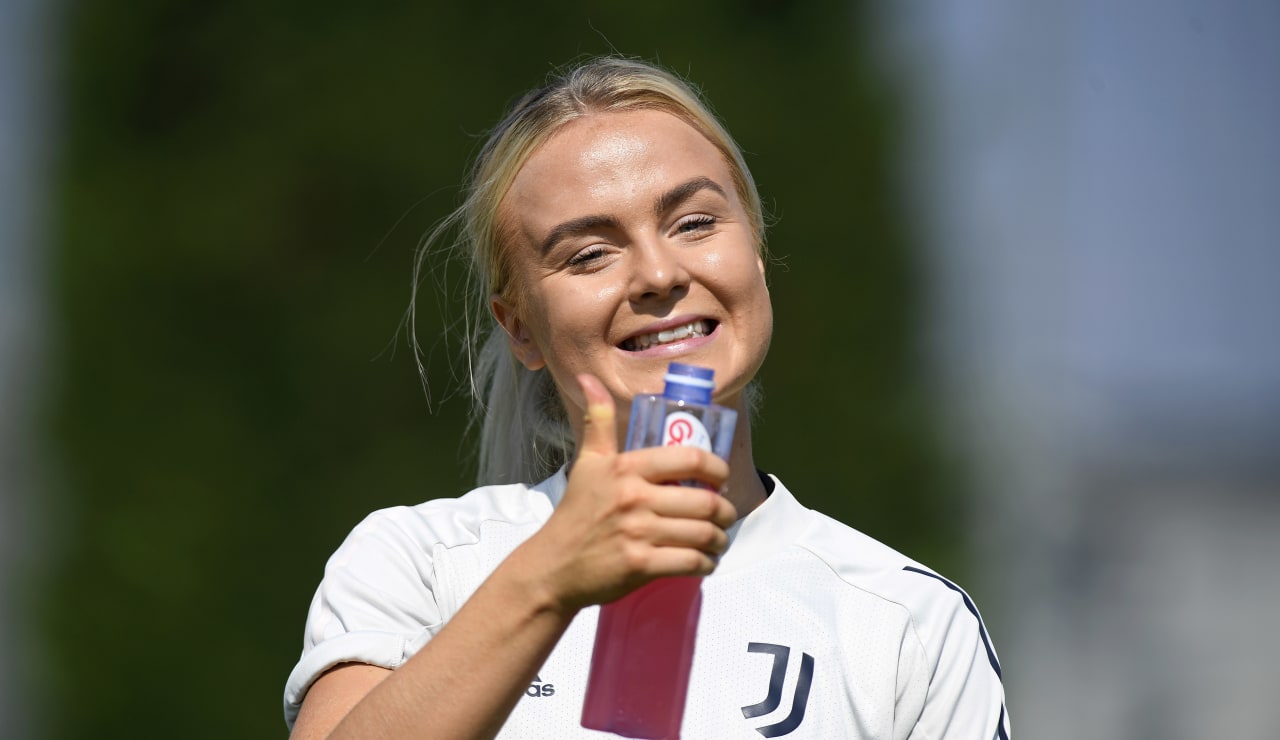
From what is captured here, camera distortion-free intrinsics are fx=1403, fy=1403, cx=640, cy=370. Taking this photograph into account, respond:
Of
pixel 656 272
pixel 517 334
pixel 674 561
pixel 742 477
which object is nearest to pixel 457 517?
pixel 517 334

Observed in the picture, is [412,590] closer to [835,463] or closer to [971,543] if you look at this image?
[835,463]

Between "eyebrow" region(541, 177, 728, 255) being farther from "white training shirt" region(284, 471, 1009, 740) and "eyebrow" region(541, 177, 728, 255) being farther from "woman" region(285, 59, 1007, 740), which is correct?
"white training shirt" region(284, 471, 1009, 740)

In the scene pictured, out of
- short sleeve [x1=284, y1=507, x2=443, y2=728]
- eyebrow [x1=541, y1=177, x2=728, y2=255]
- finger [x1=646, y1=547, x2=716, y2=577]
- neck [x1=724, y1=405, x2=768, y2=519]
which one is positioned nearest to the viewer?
finger [x1=646, y1=547, x2=716, y2=577]

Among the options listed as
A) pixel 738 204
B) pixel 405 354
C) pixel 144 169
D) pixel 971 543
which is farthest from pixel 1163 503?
pixel 738 204

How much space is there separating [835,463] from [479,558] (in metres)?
4.89

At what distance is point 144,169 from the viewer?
7.59 m

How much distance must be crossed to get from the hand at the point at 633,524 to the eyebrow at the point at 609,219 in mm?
865

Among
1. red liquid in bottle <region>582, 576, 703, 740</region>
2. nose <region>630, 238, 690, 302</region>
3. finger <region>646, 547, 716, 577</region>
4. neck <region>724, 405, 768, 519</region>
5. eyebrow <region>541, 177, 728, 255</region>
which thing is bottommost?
red liquid in bottle <region>582, 576, 703, 740</region>

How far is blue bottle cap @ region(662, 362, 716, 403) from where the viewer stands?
6.23ft

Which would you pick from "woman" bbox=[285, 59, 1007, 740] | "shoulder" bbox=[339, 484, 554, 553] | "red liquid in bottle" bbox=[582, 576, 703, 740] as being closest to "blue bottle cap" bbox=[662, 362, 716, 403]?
"red liquid in bottle" bbox=[582, 576, 703, 740]

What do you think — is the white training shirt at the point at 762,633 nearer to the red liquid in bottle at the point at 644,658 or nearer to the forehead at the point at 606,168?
the red liquid in bottle at the point at 644,658

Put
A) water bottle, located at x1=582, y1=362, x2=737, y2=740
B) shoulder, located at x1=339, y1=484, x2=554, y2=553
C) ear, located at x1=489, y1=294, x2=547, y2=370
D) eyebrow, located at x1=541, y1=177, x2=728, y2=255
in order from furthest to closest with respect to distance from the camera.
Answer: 1. ear, located at x1=489, y1=294, x2=547, y2=370
2. shoulder, located at x1=339, y1=484, x2=554, y2=553
3. eyebrow, located at x1=541, y1=177, x2=728, y2=255
4. water bottle, located at x1=582, y1=362, x2=737, y2=740

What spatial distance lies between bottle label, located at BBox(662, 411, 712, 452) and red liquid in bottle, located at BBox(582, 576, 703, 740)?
0.29m

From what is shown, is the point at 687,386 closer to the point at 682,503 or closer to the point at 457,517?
the point at 682,503
